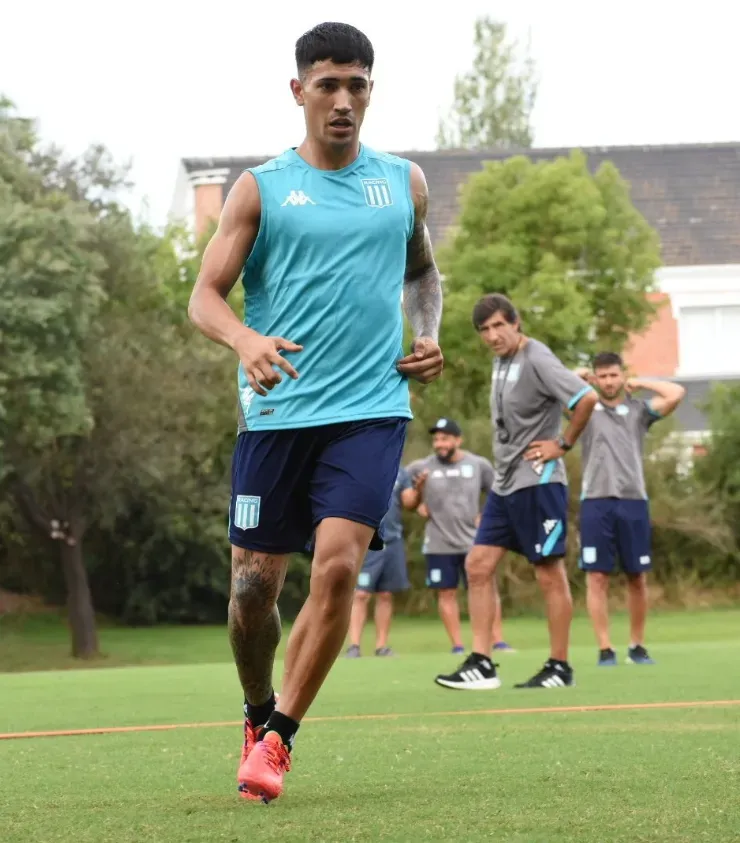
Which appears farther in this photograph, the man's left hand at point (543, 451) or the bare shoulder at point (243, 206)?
the man's left hand at point (543, 451)

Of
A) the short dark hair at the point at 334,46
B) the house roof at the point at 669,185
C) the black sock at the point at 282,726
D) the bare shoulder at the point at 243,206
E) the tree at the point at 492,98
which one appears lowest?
the black sock at the point at 282,726

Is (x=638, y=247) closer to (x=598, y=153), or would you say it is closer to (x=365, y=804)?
(x=598, y=153)

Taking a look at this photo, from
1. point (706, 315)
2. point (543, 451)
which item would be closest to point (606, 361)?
point (543, 451)

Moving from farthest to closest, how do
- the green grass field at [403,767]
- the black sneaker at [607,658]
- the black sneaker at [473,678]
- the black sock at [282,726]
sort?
1. the black sneaker at [607,658]
2. the black sneaker at [473,678]
3. the black sock at [282,726]
4. the green grass field at [403,767]

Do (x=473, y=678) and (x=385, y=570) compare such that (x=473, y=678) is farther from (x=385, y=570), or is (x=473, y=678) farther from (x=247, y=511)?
(x=385, y=570)

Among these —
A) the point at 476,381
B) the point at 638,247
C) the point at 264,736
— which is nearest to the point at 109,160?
the point at 476,381

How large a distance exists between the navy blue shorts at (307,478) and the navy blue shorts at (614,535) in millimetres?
8153

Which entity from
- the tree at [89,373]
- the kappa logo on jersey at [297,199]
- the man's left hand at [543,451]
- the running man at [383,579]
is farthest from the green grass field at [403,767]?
the tree at [89,373]

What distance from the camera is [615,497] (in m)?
14.0

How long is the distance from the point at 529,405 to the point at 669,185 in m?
37.7

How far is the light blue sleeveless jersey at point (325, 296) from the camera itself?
18.7ft

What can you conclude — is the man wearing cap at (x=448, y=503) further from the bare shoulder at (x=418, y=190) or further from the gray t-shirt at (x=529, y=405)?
the bare shoulder at (x=418, y=190)

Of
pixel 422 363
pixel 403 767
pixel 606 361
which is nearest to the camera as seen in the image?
pixel 422 363

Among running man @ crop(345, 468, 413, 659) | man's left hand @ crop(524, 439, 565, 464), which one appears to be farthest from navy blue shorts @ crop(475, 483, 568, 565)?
running man @ crop(345, 468, 413, 659)
